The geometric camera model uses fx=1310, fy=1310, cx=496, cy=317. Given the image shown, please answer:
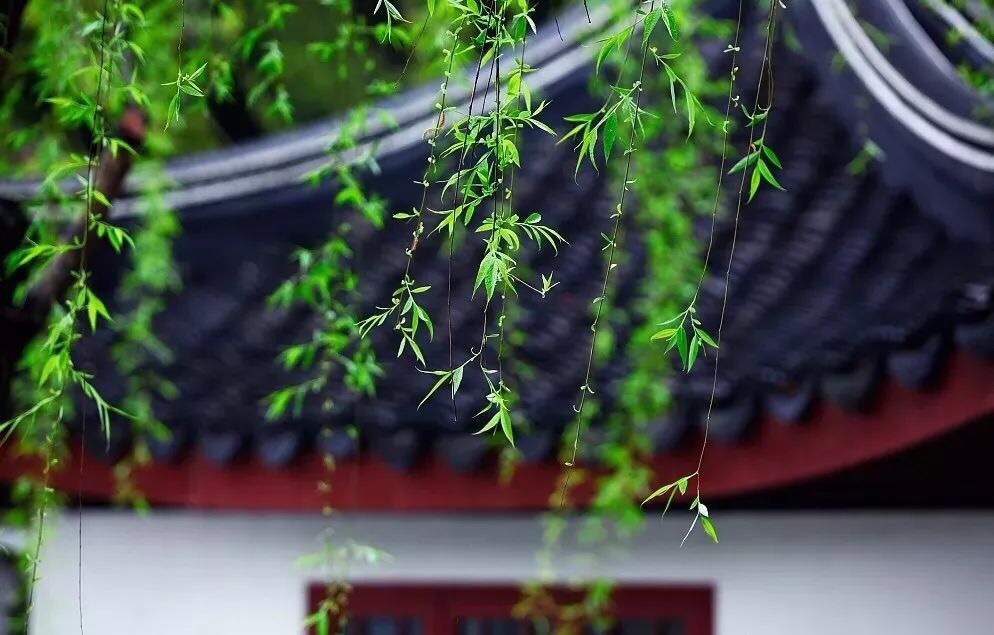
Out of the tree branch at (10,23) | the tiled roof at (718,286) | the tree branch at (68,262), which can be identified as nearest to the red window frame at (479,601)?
the tiled roof at (718,286)

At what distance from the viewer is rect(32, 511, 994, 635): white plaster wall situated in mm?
2564

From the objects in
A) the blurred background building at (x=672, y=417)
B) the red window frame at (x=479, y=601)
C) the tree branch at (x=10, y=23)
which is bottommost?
the red window frame at (x=479, y=601)

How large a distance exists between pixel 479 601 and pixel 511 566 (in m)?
0.11

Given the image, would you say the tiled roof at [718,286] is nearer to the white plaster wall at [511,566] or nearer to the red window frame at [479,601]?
the white plaster wall at [511,566]

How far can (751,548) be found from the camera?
8.79ft

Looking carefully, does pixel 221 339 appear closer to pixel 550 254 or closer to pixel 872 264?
pixel 550 254

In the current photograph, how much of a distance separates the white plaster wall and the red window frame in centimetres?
2

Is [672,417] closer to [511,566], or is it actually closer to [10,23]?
[511,566]

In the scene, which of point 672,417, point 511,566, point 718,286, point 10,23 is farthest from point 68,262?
point 718,286

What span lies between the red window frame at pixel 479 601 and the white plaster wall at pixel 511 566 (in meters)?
0.02

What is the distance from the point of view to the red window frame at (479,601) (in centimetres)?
271

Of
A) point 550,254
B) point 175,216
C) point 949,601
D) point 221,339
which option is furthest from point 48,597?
point 949,601

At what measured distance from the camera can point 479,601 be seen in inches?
110

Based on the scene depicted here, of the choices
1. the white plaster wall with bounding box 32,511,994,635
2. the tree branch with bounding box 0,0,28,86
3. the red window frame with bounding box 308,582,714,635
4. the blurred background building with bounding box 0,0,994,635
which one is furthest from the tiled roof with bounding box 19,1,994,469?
the tree branch with bounding box 0,0,28,86
